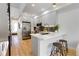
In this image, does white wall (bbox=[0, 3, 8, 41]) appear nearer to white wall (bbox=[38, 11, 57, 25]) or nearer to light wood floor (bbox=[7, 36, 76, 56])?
light wood floor (bbox=[7, 36, 76, 56])

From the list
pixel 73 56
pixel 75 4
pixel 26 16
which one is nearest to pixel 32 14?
pixel 26 16

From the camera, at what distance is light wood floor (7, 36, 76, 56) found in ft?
5.52

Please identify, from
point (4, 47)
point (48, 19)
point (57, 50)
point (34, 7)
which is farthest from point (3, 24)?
point (57, 50)

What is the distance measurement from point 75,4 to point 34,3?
51 centimetres

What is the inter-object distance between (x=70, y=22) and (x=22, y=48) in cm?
70

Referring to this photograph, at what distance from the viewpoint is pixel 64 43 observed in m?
1.71

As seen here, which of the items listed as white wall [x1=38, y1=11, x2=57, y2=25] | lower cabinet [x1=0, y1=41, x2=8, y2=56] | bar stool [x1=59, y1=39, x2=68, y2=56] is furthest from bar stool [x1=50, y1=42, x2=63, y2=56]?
lower cabinet [x1=0, y1=41, x2=8, y2=56]

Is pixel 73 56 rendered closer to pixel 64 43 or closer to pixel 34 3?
pixel 64 43

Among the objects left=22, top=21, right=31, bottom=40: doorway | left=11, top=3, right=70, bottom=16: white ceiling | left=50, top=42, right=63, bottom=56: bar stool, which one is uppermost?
left=11, top=3, right=70, bottom=16: white ceiling

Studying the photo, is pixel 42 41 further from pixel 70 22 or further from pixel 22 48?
pixel 70 22

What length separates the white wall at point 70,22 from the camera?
1.68 metres

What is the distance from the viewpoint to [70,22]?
1.70 metres

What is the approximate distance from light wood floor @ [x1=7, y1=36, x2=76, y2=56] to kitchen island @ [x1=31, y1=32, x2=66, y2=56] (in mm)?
64

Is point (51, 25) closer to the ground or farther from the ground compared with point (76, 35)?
farther from the ground
